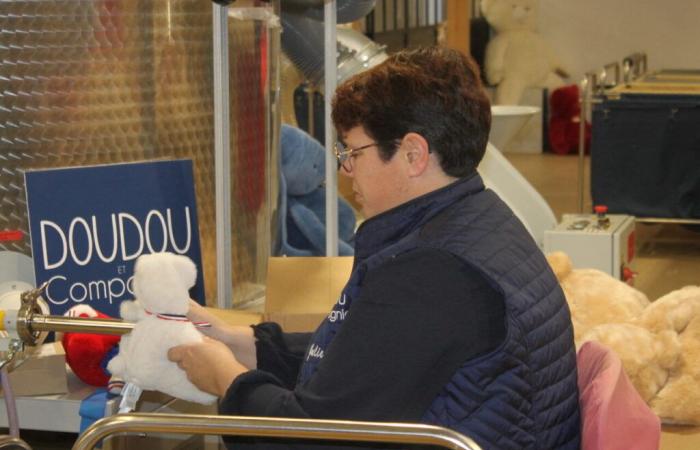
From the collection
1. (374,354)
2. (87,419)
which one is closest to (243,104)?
(87,419)

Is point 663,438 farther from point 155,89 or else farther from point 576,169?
point 576,169

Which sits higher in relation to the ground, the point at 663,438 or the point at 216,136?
the point at 216,136

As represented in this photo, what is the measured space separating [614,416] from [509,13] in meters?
8.44

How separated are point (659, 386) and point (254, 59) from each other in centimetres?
142

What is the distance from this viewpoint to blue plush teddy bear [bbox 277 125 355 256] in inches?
156

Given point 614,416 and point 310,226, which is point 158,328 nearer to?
point 614,416

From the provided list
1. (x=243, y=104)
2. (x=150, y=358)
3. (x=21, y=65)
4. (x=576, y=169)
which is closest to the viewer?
(x=150, y=358)

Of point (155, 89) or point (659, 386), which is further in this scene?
point (659, 386)

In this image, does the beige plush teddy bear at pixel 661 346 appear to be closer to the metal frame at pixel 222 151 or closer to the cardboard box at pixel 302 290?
the cardboard box at pixel 302 290

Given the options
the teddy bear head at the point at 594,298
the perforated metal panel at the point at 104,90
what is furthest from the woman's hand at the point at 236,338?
the teddy bear head at the point at 594,298

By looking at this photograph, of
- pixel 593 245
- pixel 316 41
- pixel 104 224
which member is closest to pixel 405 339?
pixel 104 224

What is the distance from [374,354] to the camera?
5.05ft

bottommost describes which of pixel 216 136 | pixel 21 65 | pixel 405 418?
pixel 405 418

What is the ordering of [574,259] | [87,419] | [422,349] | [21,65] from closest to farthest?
[422,349], [87,419], [21,65], [574,259]
